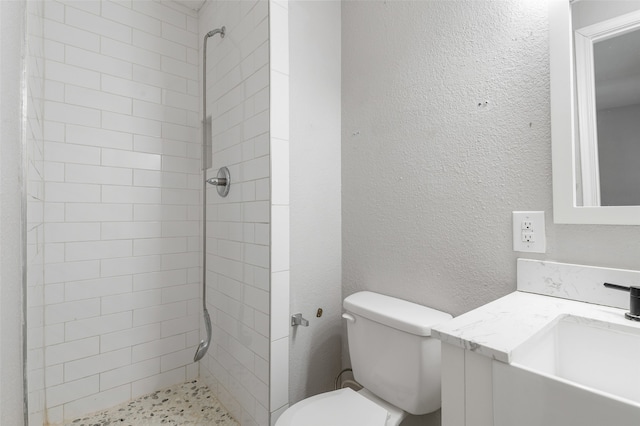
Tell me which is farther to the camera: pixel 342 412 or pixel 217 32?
pixel 217 32

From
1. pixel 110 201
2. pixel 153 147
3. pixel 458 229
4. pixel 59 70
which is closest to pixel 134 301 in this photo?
pixel 110 201

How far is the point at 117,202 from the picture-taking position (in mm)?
1583

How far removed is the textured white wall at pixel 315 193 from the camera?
1305 millimetres

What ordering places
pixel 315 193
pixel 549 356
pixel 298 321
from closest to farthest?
pixel 549 356
pixel 298 321
pixel 315 193

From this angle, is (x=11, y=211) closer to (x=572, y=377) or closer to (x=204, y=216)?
(x=204, y=216)

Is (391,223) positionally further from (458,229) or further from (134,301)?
(134,301)

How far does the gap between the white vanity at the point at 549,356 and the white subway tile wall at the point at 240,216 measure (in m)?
0.80

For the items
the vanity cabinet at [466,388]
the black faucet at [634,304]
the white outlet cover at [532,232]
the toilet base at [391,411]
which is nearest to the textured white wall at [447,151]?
the white outlet cover at [532,232]

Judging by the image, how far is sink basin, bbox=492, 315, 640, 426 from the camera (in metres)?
0.44

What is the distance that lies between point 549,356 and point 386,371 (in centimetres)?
54

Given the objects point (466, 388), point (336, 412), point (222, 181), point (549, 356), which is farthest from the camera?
point (222, 181)

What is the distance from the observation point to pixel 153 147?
170cm

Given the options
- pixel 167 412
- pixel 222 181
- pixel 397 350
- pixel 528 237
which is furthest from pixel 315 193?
pixel 167 412

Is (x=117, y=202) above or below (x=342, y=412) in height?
above
